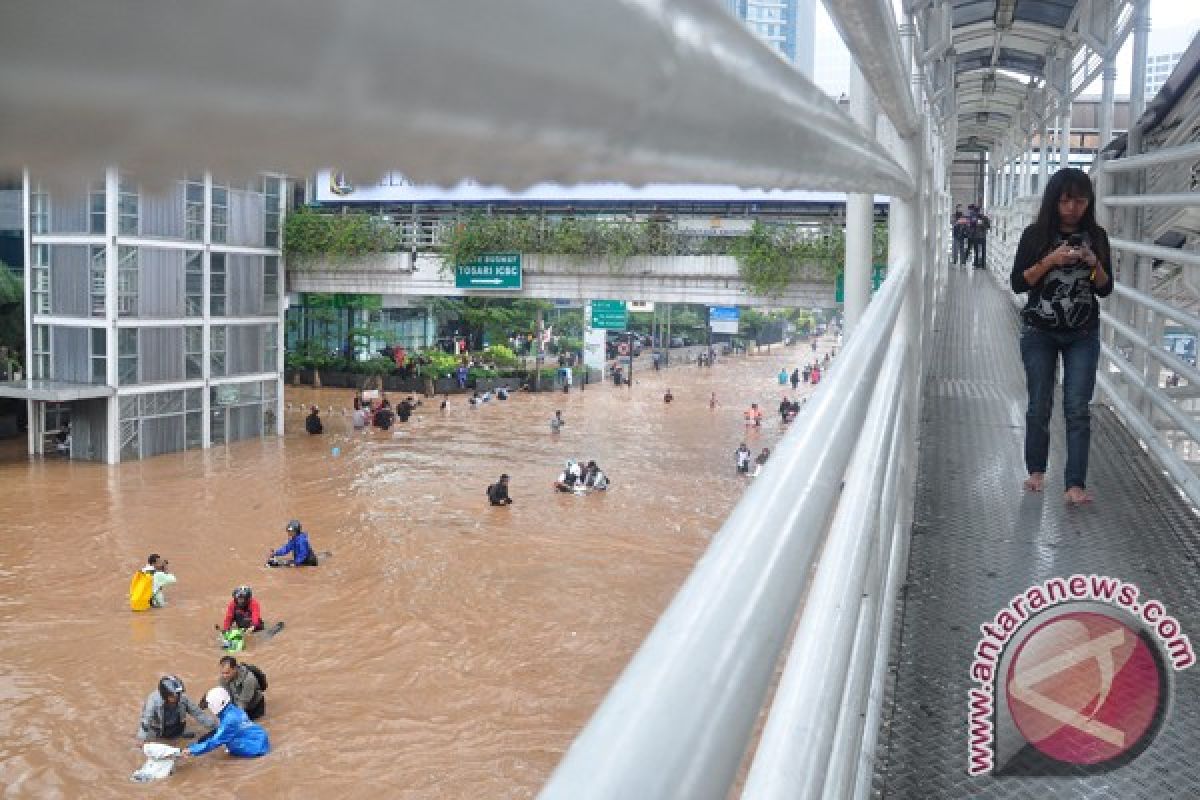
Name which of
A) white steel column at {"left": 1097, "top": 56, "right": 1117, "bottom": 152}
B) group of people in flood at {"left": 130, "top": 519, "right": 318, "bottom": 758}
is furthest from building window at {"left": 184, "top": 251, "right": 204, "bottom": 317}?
white steel column at {"left": 1097, "top": 56, "right": 1117, "bottom": 152}

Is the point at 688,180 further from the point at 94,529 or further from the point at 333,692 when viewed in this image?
the point at 94,529

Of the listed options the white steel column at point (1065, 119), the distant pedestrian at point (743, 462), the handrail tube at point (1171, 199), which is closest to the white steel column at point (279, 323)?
the distant pedestrian at point (743, 462)

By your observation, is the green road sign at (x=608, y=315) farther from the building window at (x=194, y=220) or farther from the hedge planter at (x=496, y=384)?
the building window at (x=194, y=220)

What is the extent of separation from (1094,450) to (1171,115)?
53.4 inches

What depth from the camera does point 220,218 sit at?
18.3 m

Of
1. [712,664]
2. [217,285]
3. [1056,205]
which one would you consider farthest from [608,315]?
[712,664]

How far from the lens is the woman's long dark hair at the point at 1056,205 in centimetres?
314

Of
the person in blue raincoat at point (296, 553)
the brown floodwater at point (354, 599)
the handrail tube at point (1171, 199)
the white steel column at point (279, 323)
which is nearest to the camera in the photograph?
the handrail tube at point (1171, 199)

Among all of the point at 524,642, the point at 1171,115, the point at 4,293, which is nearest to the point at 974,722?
the point at 1171,115

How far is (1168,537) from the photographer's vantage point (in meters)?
2.67

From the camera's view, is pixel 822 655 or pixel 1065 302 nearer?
pixel 822 655

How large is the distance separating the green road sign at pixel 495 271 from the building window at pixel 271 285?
11.2 ft

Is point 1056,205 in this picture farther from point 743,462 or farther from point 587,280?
point 587,280

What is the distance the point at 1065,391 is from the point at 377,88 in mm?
3243
